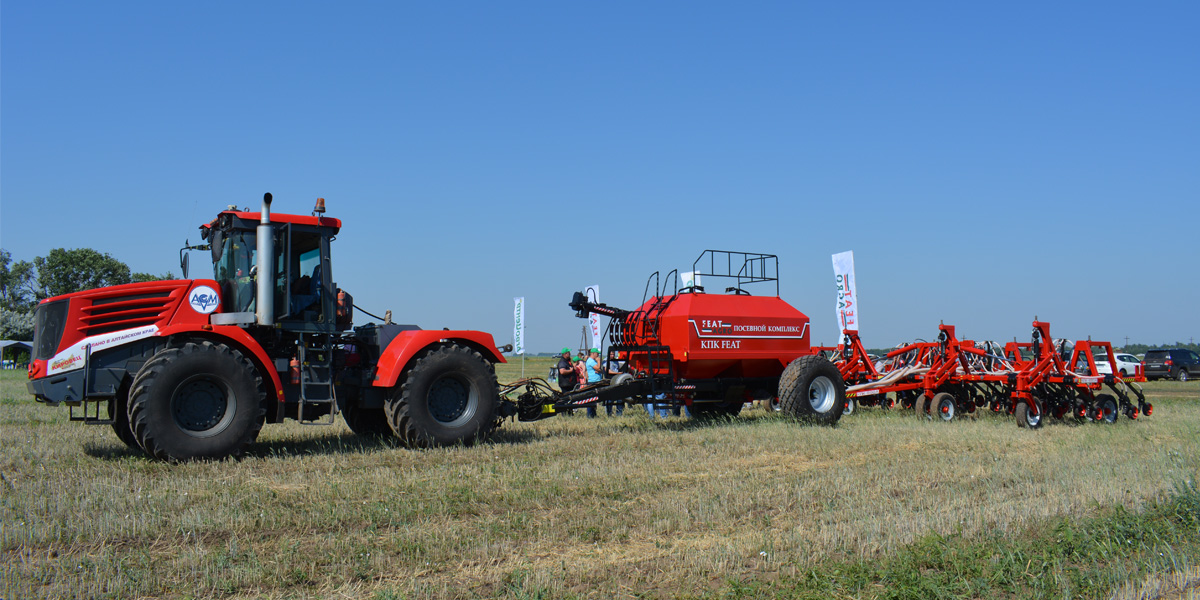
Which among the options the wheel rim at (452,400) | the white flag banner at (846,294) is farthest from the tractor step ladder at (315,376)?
the white flag banner at (846,294)

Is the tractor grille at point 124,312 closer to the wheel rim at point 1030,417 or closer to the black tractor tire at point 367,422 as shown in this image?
the black tractor tire at point 367,422

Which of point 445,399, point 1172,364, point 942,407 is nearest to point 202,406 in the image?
point 445,399

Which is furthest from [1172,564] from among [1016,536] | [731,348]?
[731,348]

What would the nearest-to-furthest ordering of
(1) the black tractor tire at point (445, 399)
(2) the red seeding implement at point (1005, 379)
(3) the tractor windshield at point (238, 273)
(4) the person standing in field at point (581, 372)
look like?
1. (3) the tractor windshield at point (238, 273)
2. (1) the black tractor tire at point (445, 399)
3. (2) the red seeding implement at point (1005, 379)
4. (4) the person standing in field at point (581, 372)

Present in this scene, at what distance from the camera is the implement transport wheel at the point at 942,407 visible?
45.2ft

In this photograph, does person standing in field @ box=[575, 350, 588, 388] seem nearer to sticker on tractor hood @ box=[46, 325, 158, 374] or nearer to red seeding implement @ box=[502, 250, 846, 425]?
A: red seeding implement @ box=[502, 250, 846, 425]

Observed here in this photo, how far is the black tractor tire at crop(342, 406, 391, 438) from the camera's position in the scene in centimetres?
1073

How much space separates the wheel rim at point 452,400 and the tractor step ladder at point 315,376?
113 centimetres

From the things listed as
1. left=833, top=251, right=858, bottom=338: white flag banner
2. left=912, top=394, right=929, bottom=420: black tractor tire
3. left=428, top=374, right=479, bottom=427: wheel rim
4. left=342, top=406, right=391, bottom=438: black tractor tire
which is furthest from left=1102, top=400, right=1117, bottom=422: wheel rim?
left=342, top=406, right=391, bottom=438: black tractor tire

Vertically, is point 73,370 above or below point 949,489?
above

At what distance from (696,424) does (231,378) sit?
273 inches

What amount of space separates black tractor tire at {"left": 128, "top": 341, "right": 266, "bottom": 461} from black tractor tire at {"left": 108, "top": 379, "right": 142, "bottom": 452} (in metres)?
0.34

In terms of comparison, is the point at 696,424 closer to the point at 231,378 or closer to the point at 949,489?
the point at 949,489

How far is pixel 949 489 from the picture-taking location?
7.18m
